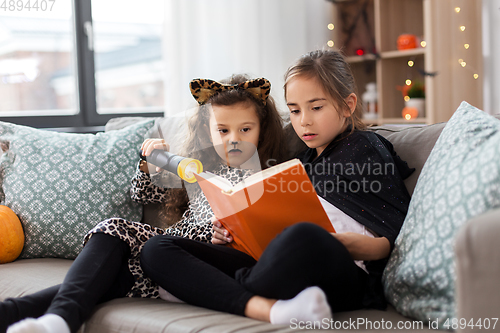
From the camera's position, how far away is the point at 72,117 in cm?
224

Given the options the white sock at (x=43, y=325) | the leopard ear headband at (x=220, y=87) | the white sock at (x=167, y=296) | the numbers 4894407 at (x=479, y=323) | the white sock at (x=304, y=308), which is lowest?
the white sock at (x=167, y=296)

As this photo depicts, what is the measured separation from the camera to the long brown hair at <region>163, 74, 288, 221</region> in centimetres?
126

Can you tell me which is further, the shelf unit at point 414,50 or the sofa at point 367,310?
the shelf unit at point 414,50

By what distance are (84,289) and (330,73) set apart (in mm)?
777

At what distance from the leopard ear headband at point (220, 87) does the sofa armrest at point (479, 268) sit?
0.79 meters

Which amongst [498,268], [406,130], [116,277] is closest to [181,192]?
[116,277]

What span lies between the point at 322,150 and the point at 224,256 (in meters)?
0.41

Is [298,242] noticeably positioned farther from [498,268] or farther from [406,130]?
[406,130]

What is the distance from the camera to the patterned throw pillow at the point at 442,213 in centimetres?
69

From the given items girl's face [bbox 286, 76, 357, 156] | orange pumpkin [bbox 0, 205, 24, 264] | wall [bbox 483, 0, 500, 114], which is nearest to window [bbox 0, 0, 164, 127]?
orange pumpkin [bbox 0, 205, 24, 264]

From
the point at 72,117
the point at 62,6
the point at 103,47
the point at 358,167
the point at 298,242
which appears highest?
the point at 62,6

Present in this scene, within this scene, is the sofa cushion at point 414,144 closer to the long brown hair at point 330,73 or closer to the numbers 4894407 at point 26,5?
the long brown hair at point 330,73

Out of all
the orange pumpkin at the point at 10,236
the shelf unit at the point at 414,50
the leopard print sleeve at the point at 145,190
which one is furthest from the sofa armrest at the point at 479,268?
the shelf unit at the point at 414,50

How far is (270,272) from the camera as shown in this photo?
0.77 metres
